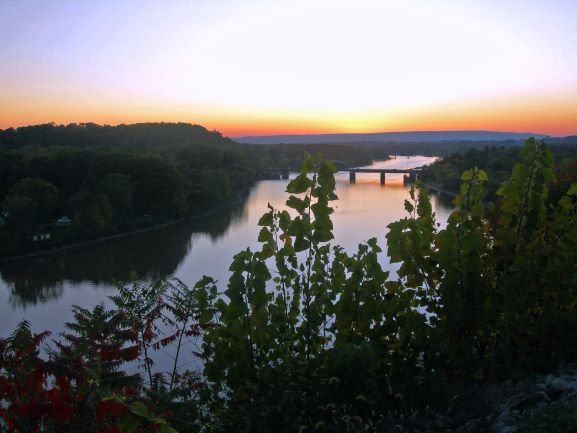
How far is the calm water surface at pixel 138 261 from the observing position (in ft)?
45.6

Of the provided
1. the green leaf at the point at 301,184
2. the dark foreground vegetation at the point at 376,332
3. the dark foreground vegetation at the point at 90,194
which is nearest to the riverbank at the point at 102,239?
the dark foreground vegetation at the point at 90,194

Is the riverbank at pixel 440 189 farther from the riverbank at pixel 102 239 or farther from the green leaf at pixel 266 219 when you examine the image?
the green leaf at pixel 266 219

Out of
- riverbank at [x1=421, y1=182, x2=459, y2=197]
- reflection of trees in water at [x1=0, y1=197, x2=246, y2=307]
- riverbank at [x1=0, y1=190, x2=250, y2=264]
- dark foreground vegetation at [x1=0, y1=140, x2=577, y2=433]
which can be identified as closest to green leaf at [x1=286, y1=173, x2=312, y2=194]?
dark foreground vegetation at [x1=0, y1=140, x2=577, y2=433]

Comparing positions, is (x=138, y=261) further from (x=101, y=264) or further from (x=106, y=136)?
(x=106, y=136)

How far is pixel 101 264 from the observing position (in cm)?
1856

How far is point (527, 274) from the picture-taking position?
2654mm

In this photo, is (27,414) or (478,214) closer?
(27,414)

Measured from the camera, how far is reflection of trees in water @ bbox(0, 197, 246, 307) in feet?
51.4

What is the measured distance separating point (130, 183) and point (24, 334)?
25134 mm

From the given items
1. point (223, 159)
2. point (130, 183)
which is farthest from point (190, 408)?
point (223, 159)

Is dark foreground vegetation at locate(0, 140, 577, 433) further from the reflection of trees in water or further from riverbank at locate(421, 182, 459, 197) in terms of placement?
riverbank at locate(421, 182, 459, 197)

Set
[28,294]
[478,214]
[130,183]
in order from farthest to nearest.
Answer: [130,183], [28,294], [478,214]

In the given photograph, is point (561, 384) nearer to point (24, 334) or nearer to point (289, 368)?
point (289, 368)

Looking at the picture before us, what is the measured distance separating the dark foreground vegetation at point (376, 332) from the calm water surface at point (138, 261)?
10.0 meters
